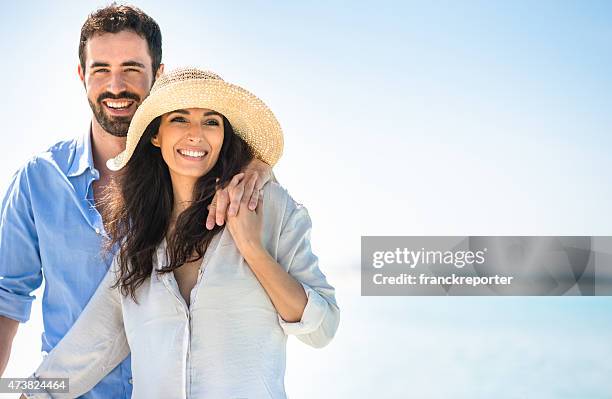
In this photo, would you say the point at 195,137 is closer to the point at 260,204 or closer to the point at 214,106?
the point at 214,106

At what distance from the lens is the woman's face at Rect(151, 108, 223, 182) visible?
270 cm

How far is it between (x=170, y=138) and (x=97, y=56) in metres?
0.92

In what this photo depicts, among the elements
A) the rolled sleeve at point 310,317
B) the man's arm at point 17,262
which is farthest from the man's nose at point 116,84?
the rolled sleeve at point 310,317

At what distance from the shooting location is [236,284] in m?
2.54

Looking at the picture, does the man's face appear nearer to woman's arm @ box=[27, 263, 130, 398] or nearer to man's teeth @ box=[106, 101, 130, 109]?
man's teeth @ box=[106, 101, 130, 109]

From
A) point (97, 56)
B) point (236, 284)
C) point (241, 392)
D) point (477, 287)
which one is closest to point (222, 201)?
point (236, 284)

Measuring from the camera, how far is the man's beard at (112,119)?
3.38 meters

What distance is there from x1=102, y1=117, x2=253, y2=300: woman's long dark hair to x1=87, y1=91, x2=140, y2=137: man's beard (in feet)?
1.40

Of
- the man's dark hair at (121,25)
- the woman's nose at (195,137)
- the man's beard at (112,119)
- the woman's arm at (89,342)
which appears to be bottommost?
the woman's arm at (89,342)

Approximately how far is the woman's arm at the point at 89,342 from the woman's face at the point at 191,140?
1.36 ft

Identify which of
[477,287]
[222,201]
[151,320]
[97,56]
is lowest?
[151,320]

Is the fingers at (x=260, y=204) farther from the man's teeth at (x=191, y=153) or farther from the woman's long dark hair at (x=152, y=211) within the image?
the man's teeth at (x=191, y=153)

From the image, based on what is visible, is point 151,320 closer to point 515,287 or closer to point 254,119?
point 254,119

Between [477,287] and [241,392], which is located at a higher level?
[477,287]
